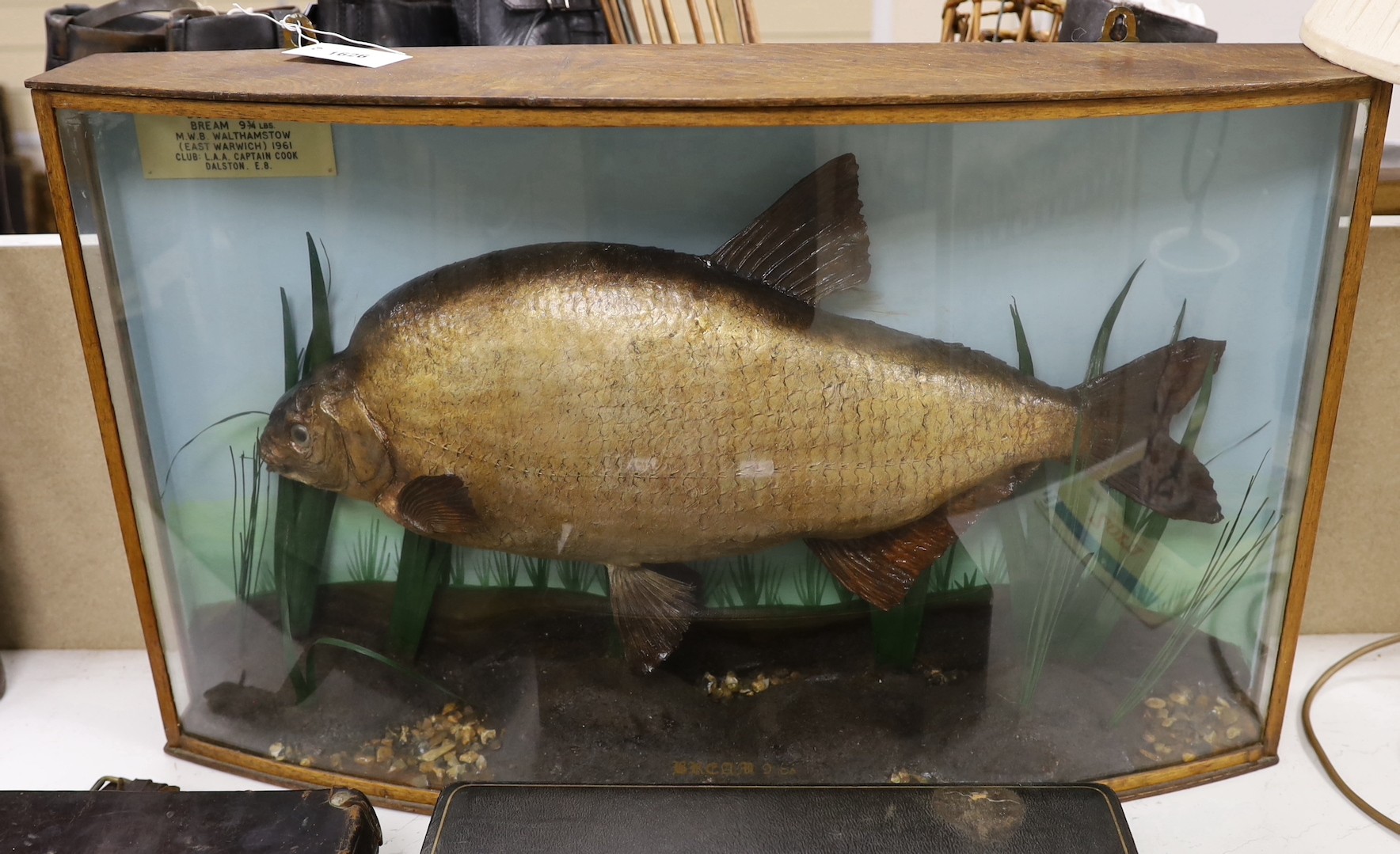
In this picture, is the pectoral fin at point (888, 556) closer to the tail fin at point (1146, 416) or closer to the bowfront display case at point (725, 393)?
the bowfront display case at point (725, 393)

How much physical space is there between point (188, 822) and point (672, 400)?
0.65 meters

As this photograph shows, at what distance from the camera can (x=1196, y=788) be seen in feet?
3.99

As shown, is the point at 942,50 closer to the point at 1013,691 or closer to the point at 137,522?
the point at 1013,691

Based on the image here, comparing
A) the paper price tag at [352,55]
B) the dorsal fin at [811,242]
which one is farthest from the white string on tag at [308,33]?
the dorsal fin at [811,242]

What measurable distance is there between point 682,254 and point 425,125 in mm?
267

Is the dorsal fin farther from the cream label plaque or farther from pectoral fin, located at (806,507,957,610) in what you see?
the cream label plaque

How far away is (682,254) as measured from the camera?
1021 millimetres

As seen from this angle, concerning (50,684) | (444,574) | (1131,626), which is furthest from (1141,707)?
(50,684)

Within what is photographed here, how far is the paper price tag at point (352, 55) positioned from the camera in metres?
1.00

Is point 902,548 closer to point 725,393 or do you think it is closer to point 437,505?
point 725,393

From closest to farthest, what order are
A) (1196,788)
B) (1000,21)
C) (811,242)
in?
1. (811,242)
2. (1196,788)
3. (1000,21)

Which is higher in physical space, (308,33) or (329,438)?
(308,33)

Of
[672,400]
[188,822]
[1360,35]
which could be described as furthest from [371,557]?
[1360,35]

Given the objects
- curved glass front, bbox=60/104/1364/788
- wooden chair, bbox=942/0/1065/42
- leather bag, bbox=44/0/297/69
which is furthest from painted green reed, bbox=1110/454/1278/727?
leather bag, bbox=44/0/297/69
